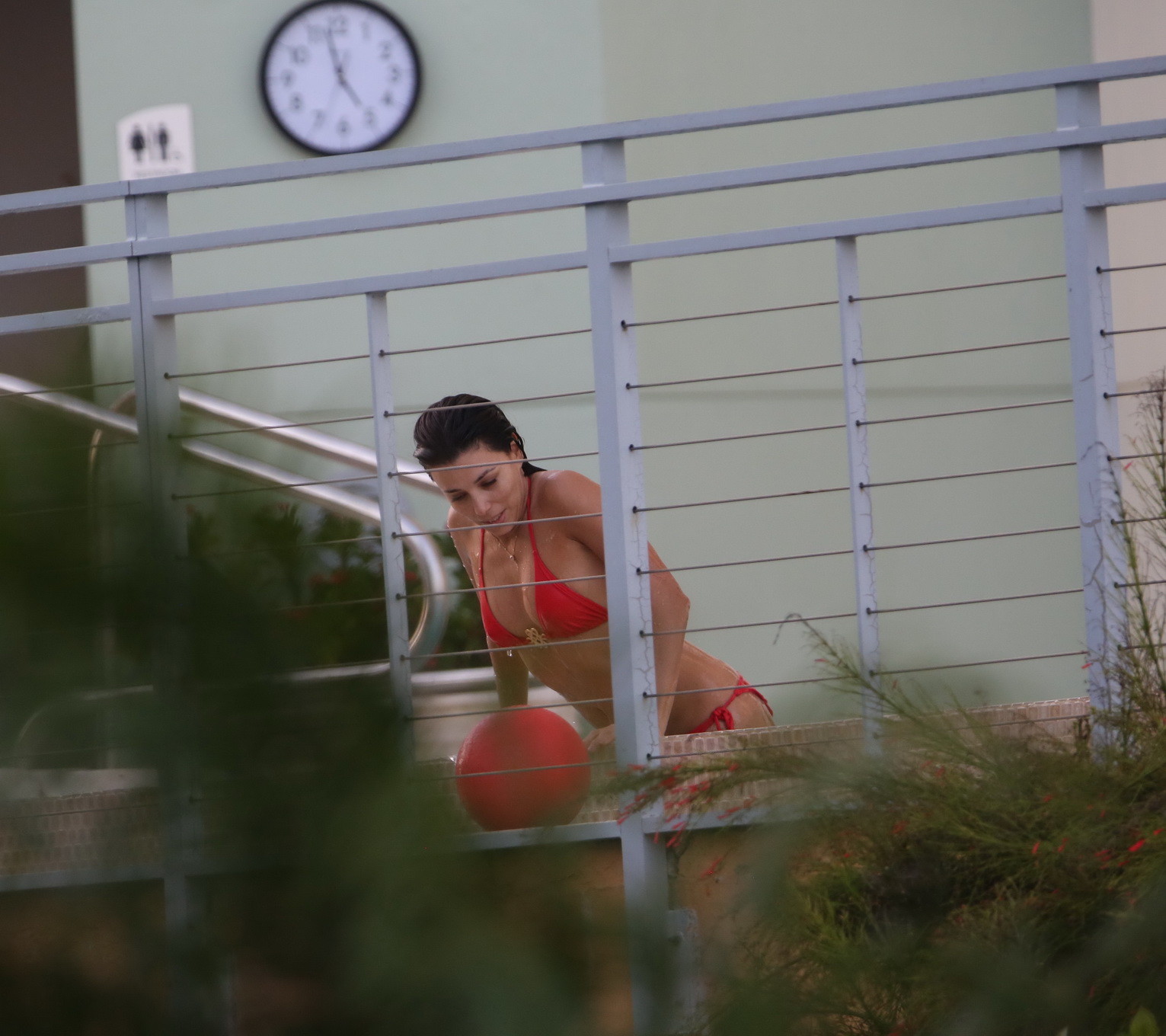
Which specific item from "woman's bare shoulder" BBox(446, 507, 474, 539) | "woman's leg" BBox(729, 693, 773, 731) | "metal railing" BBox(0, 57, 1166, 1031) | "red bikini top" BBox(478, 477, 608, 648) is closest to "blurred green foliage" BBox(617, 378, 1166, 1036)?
"metal railing" BBox(0, 57, 1166, 1031)

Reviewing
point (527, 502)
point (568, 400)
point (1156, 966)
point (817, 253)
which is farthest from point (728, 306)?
point (1156, 966)

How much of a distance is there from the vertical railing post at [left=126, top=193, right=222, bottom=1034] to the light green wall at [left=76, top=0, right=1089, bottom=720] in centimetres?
465

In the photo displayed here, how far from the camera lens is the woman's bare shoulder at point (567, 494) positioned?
8.73ft

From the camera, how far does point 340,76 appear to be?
5.03 m

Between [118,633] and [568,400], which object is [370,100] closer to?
[568,400]

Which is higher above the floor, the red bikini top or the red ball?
the red ball

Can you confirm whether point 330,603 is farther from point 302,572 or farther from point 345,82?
point 345,82

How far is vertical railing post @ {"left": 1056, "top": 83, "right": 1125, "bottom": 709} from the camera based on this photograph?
5.80 ft

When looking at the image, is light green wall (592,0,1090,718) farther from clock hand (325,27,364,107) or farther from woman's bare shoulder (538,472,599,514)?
woman's bare shoulder (538,472,599,514)

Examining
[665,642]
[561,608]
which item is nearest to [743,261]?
[561,608]

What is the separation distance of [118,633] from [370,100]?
492 centimetres

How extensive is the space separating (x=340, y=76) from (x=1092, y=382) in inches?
149

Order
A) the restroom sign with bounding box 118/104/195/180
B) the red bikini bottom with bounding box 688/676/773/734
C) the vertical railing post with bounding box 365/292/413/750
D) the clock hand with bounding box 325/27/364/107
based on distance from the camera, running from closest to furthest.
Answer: the vertical railing post with bounding box 365/292/413/750
the red bikini bottom with bounding box 688/676/773/734
the clock hand with bounding box 325/27/364/107
the restroom sign with bounding box 118/104/195/180

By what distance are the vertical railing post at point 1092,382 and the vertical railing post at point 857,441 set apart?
10.2 inches
